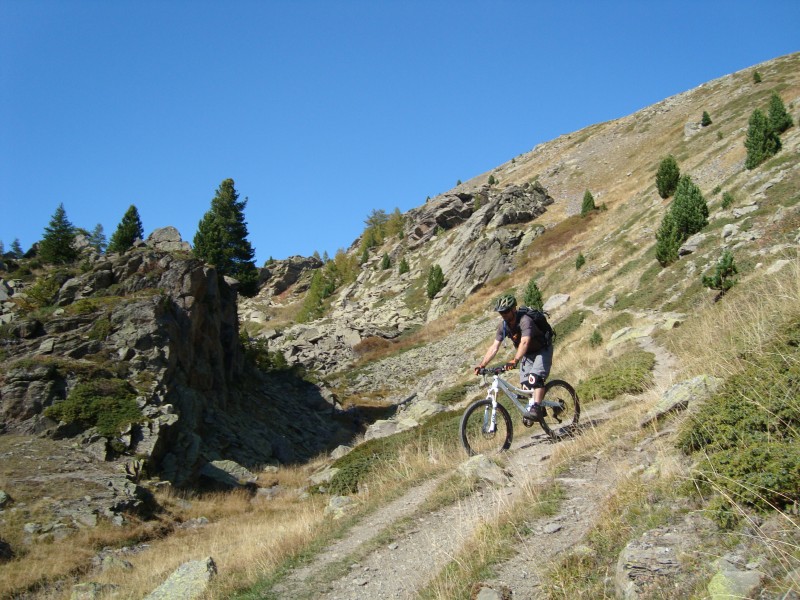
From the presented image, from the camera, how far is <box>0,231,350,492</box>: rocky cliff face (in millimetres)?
16359

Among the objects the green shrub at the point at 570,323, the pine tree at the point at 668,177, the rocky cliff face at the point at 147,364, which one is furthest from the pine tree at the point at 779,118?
the rocky cliff face at the point at 147,364

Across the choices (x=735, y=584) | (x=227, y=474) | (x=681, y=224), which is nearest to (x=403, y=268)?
(x=681, y=224)

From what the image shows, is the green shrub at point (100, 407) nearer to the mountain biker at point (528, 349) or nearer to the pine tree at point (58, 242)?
the mountain biker at point (528, 349)

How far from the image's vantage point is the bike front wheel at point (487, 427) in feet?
27.7

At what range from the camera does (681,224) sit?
23.8 m

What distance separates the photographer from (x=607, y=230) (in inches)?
1666

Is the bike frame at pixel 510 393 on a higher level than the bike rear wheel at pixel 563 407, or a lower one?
higher

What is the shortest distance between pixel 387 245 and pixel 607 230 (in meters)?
46.4

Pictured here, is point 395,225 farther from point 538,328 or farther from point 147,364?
point 538,328

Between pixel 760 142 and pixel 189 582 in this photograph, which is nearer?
pixel 189 582

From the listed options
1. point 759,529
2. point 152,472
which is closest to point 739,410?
point 759,529

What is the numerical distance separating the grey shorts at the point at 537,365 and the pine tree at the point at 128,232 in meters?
47.0

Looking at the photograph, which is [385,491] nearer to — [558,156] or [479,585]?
[479,585]

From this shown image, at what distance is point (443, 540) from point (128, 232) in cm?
5017
